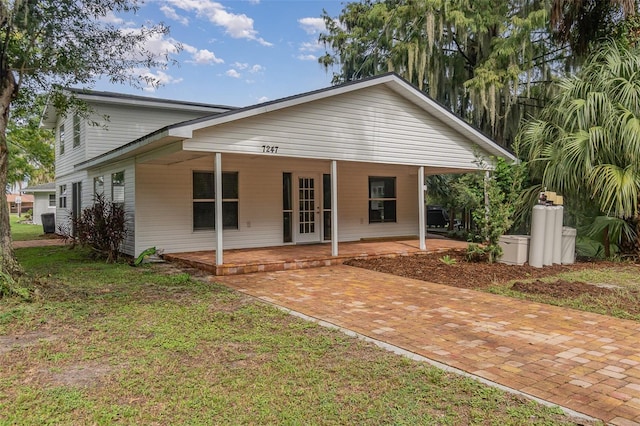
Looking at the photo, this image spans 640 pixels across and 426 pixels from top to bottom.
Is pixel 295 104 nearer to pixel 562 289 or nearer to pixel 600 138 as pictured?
pixel 562 289

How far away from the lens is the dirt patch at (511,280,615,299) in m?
6.05

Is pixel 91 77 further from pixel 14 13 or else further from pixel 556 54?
pixel 556 54

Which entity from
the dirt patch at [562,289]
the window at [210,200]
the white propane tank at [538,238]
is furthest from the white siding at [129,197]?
the white propane tank at [538,238]

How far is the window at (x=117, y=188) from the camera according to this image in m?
10.7

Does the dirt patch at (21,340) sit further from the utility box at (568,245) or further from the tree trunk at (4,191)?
the utility box at (568,245)

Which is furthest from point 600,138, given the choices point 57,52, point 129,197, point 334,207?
point 57,52

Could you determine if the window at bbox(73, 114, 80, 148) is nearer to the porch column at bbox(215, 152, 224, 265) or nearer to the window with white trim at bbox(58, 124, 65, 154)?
the window with white trim at bbox(58, 124, 65, 154)

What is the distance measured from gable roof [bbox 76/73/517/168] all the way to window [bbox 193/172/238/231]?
1.76 m

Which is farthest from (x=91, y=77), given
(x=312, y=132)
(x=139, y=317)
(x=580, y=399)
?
(x=580, y=399)

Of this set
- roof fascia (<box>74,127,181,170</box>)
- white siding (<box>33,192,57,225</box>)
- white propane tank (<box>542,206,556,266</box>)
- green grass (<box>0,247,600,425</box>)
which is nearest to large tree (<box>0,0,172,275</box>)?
roof fascia (<box>74,127,181,170</box>)

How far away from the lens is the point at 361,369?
342 centimetres

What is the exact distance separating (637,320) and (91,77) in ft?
32.0

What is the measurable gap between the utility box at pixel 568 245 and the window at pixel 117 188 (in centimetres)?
1011

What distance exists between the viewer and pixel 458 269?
818 centimetres
